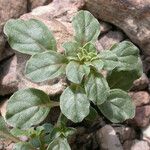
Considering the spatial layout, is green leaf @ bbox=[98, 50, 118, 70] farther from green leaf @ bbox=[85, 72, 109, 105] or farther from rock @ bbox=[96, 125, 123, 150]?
rock @ bbox=[96, 125, 123, 150]

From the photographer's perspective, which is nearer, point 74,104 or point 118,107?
point 74,104

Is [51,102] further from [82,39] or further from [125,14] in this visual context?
[125,14]

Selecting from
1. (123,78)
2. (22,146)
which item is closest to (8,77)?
(22,146)

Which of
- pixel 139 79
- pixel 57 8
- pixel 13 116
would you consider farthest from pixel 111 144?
pixel 57 8

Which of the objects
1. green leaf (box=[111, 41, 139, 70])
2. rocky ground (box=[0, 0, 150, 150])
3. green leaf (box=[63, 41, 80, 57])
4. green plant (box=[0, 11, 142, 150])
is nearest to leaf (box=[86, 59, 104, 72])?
green plant (box=[0, 11, 142, 150])

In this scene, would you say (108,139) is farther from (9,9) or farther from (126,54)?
(9,9)

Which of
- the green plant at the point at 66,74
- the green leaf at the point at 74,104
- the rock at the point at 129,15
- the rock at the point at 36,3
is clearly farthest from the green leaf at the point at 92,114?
the rock at the point at 36,3
